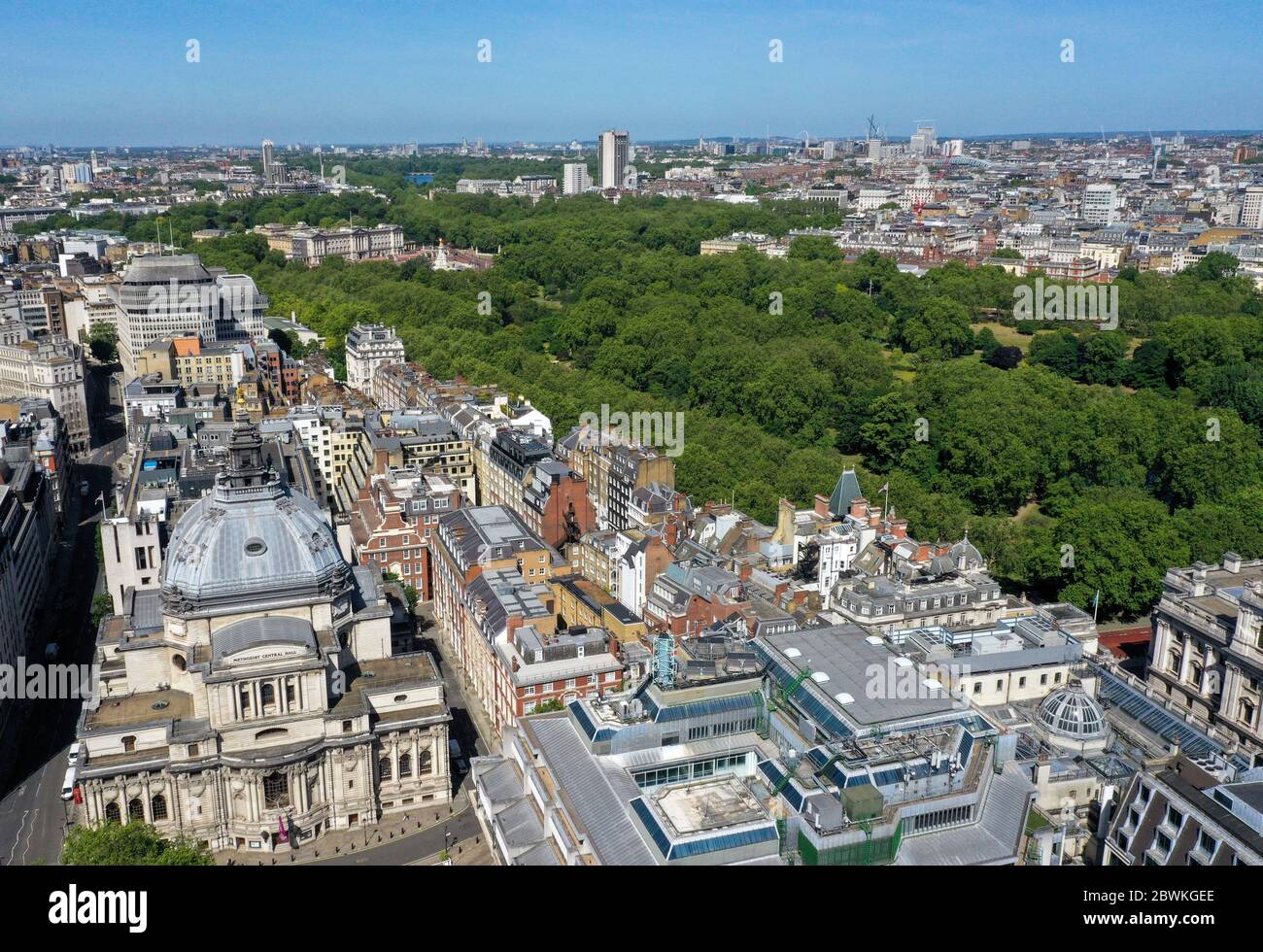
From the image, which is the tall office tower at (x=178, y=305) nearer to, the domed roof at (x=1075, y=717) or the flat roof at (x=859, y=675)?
the flat roof at (x=859, y=675)

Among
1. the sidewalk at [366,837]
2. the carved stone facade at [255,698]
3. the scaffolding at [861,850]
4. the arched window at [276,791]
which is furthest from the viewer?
the arched window at [276,791]

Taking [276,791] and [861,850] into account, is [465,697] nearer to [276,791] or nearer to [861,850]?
[276,791]

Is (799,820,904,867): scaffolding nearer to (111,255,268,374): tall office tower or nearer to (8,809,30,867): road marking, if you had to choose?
(8,809,30,867): road marking

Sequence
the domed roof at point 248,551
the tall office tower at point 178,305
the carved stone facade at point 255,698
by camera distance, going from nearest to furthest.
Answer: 1. the carved stone facade at point 255,698
2. the domed roof at point 248,551
3. the tall office tower at point 178,305

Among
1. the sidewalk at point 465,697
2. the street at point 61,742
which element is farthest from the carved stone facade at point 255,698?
the sidewalk at point 465,697
